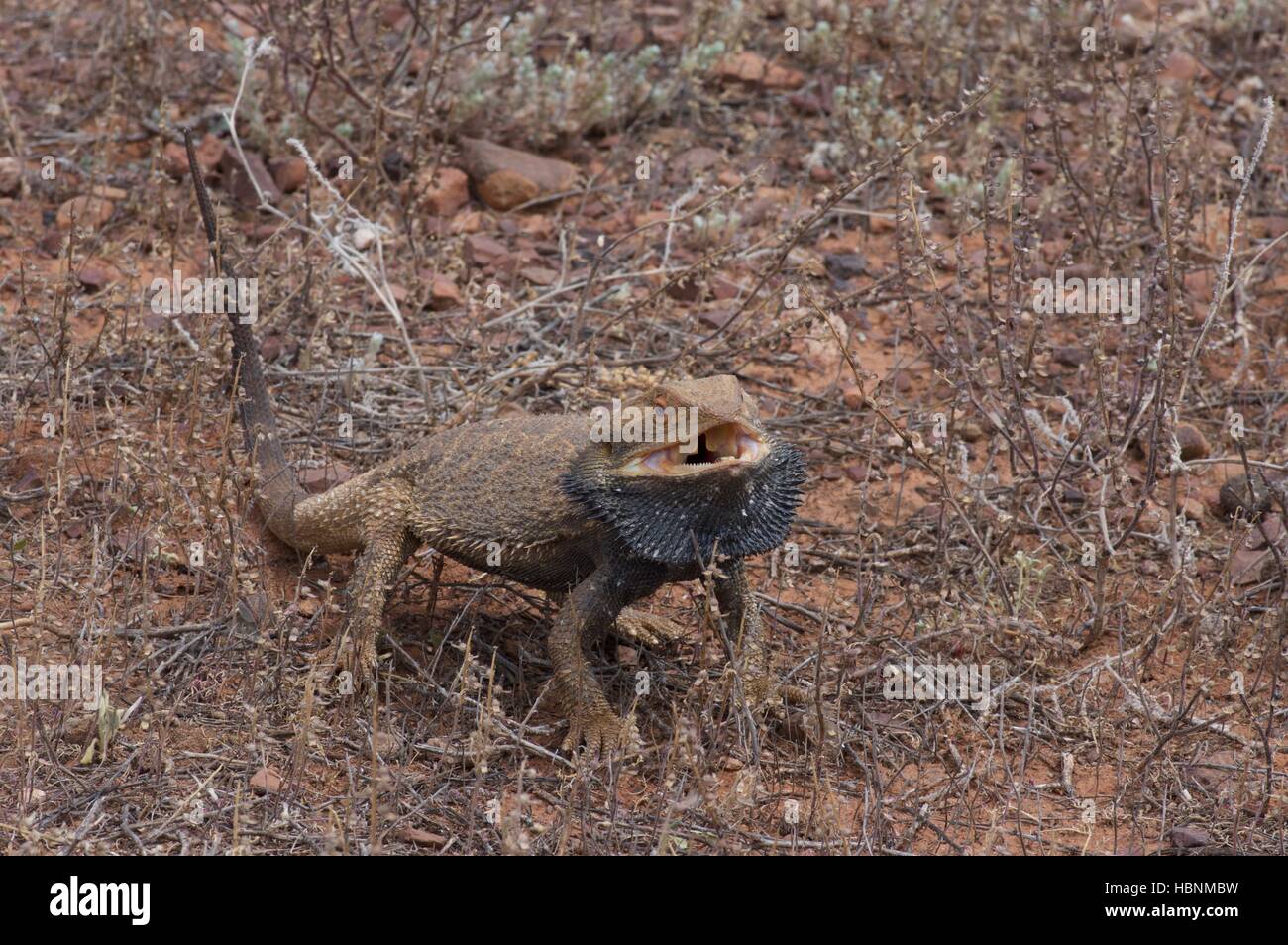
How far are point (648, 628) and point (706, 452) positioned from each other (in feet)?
3.76

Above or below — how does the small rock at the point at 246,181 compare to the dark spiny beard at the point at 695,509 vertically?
above

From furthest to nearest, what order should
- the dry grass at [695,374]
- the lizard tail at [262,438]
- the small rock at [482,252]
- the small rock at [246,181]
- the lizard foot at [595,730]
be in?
1. the small rock at [246,181]
2. the small rock at [482,252]
3. the lizard tail at [262,438]
4. the lizard foot at [595,730]
5. the dry grass at [695,374]

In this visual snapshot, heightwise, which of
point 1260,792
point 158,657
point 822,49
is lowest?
point 1260,792

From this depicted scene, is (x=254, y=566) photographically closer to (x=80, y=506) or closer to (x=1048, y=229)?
(x=80, y=506)

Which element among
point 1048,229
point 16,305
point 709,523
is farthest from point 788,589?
point 16,305

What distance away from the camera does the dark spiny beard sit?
4809 mm

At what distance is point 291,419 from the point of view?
268 inches

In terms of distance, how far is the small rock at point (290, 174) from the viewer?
8.42 m

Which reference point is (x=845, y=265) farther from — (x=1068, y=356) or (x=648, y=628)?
(x=648, y=628)

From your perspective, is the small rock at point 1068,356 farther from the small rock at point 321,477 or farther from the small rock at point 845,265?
the small rock at point 321,477

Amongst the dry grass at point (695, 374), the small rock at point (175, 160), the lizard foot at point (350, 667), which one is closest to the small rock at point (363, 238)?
the dry grass at point (695, 374)

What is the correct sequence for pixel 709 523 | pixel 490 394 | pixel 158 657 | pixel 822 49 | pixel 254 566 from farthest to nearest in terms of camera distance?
pixel 822 49 → pixel 490 394 → pixel 254 566 → pixel 158 657 → pixel 709 523

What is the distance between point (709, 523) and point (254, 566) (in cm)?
184

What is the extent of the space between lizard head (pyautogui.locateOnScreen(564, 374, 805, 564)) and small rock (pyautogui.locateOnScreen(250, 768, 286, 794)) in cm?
120
